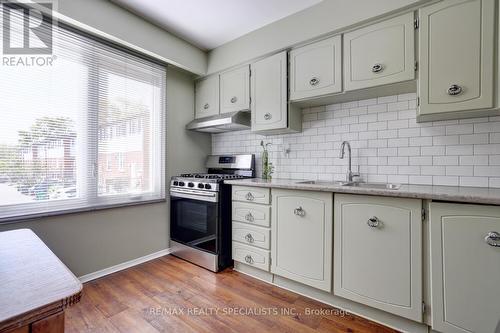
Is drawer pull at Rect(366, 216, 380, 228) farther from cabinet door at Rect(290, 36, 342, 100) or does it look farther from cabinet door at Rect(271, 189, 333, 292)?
cabinet door at Rect(290, 36, 342, 100)

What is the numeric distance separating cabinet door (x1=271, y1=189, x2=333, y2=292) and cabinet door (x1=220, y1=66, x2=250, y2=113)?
1162 millimetres

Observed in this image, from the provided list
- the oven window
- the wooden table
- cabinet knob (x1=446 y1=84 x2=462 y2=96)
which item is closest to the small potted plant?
the oven window

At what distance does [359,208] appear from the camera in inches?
65.5

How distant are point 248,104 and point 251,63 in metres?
0.45

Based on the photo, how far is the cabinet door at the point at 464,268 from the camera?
1.27 metres

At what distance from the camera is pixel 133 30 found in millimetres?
2287

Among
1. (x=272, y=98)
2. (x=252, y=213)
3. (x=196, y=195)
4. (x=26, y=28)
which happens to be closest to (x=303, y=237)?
(x=252, y=213)

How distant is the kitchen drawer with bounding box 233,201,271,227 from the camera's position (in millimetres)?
2173

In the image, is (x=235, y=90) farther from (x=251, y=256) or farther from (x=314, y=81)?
(x=251, y=256)

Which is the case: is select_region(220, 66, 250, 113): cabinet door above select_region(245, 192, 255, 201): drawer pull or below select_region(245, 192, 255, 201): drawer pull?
above

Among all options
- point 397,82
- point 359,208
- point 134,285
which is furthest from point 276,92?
point 134,285

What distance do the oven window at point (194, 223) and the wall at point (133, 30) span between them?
1640 millimetres

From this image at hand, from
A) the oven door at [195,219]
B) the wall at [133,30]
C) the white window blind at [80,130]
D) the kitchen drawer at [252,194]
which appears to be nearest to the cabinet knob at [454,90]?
the kitchen drawer at [252,194]

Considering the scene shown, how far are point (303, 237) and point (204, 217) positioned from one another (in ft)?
3.54
